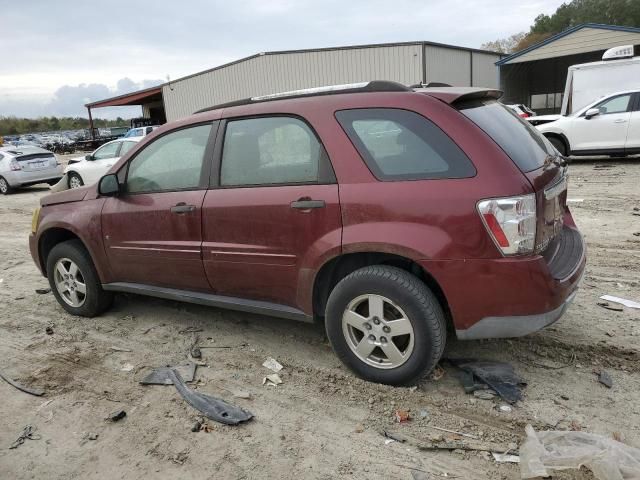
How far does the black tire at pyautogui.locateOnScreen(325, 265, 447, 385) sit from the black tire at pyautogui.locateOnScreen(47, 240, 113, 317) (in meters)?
2.46

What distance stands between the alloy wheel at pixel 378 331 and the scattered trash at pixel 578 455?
83cm

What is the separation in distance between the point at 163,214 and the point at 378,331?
6.27ft

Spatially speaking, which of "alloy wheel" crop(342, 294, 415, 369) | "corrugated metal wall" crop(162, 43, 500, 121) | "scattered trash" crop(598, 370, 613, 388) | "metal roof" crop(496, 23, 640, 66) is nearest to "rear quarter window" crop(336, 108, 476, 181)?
"alloy wheel" crop(342, 294, 415, 369)

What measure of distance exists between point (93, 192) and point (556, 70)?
33.3 metres

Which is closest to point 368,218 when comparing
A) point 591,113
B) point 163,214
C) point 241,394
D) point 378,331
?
point 378,331

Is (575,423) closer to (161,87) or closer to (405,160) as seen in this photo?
(405,160)

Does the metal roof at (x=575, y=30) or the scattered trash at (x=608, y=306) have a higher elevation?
the metal roof at (x=575, y=30)

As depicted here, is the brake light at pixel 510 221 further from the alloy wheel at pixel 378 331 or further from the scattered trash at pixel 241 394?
the scattered trash at pixel 241 394

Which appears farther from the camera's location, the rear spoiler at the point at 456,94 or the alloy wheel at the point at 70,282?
the alloy wheel at the point at 70,282

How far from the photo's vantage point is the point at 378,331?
315cm

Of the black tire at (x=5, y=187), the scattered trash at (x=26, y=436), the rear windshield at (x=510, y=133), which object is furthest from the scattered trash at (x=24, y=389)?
the black tire at (x=5, y=187)

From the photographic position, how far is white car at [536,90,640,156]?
11.8 m

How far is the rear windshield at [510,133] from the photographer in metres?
2.98

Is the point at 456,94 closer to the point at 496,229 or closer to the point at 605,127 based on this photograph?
the point at 496,229
